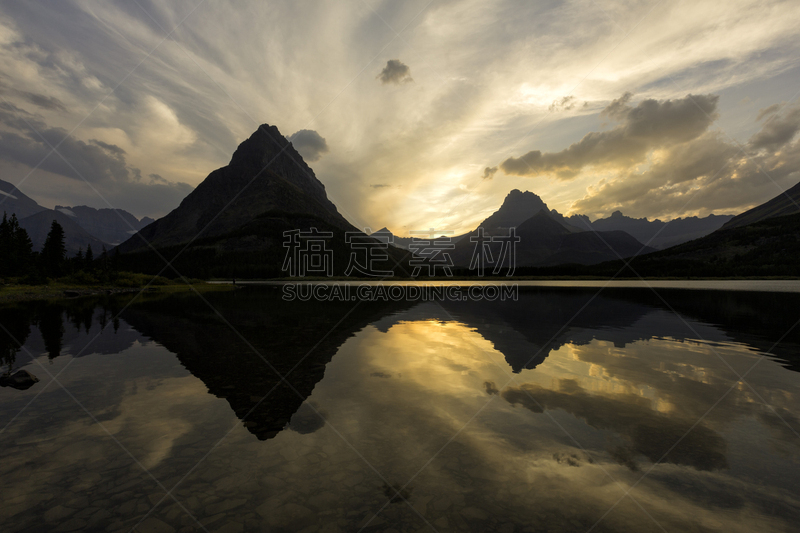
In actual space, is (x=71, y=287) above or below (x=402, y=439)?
above

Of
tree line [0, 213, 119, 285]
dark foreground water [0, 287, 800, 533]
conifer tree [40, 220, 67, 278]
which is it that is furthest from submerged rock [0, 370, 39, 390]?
conifer tree [40, 220, 67, 278]

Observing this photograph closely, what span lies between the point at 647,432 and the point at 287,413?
12.1 meters

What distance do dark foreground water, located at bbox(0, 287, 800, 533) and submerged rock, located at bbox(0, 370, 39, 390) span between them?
47cm

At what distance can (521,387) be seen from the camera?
15.2 m

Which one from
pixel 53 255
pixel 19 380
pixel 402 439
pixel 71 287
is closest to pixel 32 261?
pixel 53 255

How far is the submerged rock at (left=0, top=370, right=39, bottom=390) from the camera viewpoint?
15.2m

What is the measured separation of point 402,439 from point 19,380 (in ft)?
58.7

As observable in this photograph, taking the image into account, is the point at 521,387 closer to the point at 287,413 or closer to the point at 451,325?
the point at 287,413

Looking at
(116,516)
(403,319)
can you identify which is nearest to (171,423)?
(116,516)

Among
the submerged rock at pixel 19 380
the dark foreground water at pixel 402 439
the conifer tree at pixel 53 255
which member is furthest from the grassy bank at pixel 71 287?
the dark foreground water at pixel 402 439

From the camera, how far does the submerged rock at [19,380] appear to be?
1516cm

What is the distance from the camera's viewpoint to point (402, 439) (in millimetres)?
10445

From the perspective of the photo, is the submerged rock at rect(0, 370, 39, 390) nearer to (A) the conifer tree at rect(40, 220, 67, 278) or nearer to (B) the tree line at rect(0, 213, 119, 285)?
(B) the tree line at rect(0, 213, 119, 285)

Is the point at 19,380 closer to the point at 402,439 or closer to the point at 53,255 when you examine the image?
the point at 402,439
